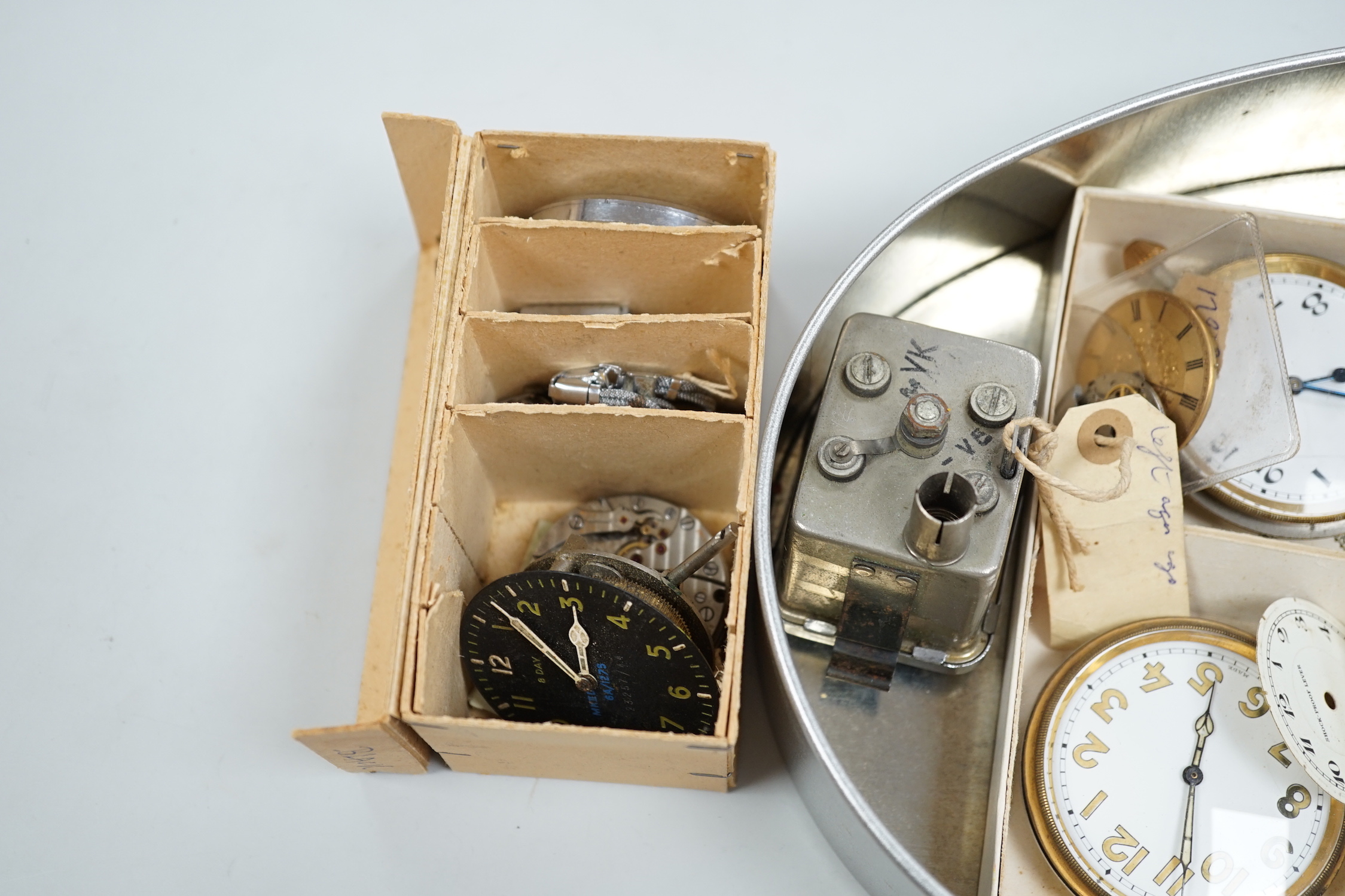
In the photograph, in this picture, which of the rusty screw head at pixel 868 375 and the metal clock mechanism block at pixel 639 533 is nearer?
the rusty screw head at pixel 868 375

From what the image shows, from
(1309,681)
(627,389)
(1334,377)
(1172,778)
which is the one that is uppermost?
(1334,377)

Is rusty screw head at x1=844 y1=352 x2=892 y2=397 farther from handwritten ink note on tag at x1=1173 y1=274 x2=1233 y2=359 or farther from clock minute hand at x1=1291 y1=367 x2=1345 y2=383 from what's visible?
clock minute hand at x1=1291 y1=367 x2=1345 y2=383

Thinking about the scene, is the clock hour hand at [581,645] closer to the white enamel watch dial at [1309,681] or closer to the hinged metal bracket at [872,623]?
the hinged metal bracket at [872,623]

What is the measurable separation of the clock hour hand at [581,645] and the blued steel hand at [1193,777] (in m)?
0.63

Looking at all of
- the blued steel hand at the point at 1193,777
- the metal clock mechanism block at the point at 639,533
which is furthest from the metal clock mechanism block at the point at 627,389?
the blued steel hand at the point at 1193,777

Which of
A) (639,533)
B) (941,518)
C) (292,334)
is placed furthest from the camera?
(292,334)

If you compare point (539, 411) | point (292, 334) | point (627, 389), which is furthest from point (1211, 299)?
point (292, 334)

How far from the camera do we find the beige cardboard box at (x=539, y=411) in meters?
1.11

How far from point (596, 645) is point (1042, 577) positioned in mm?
545

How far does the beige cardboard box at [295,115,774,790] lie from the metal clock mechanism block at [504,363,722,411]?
0.8 inches

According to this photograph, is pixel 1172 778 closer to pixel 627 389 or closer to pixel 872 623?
pixel 872 623

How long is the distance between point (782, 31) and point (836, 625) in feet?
3.22

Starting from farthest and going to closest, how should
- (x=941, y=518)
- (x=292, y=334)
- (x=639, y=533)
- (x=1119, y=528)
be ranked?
(x=292, y=334) → (x=639, y=533) → (x=1119, y=528) → (x=941, y=518)

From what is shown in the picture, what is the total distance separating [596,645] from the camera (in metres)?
1.12
